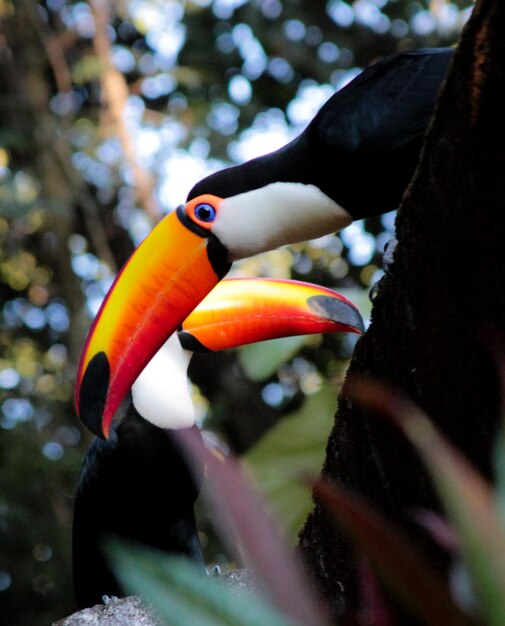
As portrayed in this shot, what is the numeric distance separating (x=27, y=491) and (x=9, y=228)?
1.77m

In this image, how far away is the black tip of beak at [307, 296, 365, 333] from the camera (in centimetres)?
265

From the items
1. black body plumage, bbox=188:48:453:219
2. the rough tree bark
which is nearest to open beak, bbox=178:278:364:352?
black body plumage, bbox=188:48:453:219

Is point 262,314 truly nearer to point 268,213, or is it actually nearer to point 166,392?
point 166,392

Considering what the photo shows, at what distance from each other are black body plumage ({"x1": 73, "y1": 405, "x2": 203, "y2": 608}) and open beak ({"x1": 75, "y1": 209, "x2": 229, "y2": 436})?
557 millimetres

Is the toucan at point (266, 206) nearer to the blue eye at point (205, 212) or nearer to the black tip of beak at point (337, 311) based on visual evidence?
the blue eye at point (205, 212)

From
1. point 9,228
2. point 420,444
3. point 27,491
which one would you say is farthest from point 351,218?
point 9,228

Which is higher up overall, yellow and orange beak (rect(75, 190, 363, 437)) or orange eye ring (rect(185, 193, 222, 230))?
orange eye ring (rect(185, 193, 222, 230))

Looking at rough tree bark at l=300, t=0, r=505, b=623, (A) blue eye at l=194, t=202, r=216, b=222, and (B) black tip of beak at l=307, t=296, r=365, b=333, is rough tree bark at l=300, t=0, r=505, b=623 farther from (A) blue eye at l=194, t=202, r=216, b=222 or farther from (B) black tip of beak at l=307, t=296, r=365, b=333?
(B) black tip of beak at l=307, t=296, r=365, b=333

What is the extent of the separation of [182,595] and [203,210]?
182 cm

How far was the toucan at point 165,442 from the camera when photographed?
114 inches

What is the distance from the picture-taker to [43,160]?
5.10m

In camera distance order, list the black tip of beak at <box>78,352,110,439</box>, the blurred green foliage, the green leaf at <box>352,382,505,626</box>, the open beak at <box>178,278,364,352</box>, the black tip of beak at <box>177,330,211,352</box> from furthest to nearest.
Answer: the blurred green foliage
the black tip of beak at <box>177,330,211,352</box>
the open beak at <box>178,278,364,352</box>
the black tip of beak at <box>78,352,110,439</box>
the green leaf at <box>352,382,505,626</box>

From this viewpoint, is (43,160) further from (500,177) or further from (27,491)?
(500,177)

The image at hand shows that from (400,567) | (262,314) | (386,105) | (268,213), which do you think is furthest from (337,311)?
(400,567)
